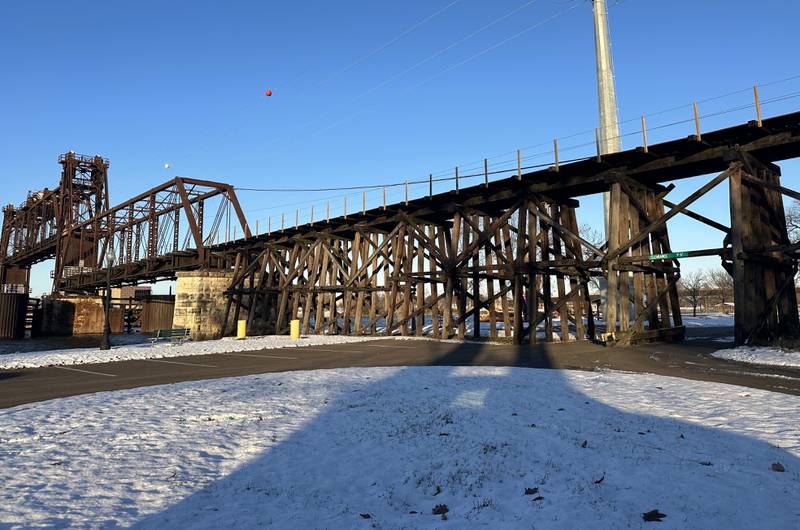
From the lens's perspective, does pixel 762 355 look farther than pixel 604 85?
No

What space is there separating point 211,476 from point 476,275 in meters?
16.9

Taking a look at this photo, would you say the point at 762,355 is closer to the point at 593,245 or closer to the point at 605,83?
the point at 593,245

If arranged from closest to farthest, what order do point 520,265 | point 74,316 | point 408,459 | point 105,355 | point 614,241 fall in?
1. point 408,459
2. point 614,241
3. point 105,355
4. point 520,265
5. point 74,316

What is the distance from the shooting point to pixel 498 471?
5.07m

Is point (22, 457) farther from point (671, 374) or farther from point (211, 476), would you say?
point (671, 374)

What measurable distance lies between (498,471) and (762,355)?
34.6 feet

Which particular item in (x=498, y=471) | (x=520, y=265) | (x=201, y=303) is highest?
(x=520, y=265)

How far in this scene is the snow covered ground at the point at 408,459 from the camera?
4.07 m

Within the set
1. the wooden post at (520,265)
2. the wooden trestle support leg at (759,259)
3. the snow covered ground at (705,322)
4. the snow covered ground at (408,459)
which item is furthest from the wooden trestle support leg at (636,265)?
the snow covered ground at (705,322)

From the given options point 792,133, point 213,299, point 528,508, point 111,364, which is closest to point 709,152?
point 792,133

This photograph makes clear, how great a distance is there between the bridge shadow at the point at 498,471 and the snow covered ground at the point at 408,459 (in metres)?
0.02

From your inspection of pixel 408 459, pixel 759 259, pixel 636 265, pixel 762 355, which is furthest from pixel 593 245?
pixel 408 459

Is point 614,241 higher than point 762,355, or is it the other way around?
point 614,241

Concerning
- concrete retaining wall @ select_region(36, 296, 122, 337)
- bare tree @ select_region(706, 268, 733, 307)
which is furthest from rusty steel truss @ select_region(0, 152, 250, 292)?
bare tree @ select_region(706, 268, 733, 307)
